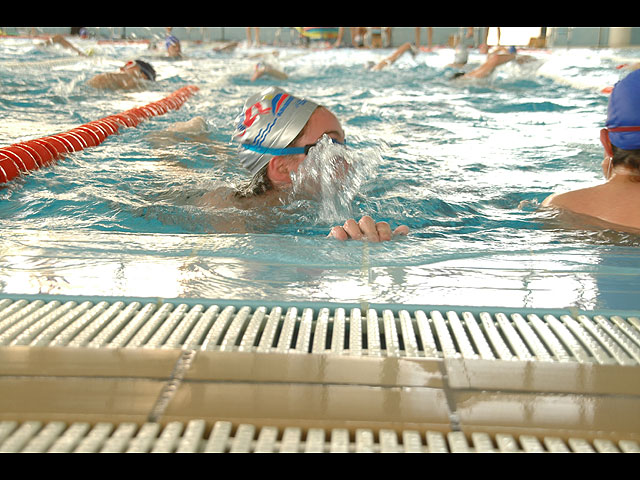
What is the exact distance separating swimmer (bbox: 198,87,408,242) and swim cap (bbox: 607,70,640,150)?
1.11m

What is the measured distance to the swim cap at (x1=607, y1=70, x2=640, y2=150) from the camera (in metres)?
2.21

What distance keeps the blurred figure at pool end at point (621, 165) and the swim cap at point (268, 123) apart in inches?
48.3

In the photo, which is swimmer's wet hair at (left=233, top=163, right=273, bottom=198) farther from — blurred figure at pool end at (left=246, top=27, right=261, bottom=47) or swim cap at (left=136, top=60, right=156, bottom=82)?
blurred figure at pool end at (left=246, top=27, right=261, bottom=47)

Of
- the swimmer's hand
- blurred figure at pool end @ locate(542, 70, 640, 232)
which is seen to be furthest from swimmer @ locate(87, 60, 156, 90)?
blurred figure at pool end @ locate(542, 70, 640, 232)

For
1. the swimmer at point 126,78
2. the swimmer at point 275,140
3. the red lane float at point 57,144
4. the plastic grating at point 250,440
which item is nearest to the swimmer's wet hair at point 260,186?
the swimmer at point 275,140

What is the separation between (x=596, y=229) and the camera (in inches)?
93.4

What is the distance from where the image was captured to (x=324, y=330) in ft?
4.67

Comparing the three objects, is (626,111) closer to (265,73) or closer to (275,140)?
(275,140)

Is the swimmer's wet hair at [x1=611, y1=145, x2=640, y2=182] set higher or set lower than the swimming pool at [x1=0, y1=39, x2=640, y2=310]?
higher

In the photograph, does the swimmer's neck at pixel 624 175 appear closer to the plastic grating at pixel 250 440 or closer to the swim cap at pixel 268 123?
the swim cap at pixel 268 123

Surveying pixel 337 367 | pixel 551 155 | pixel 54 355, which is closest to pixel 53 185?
pixel 54 355

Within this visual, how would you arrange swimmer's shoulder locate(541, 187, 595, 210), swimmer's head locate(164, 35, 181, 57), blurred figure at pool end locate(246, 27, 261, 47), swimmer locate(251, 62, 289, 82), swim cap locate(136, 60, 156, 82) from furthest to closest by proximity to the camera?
blurred figure at pool end locate(246, 27, 261, 47) → swimmer's head locate(164, 35, 181, 57) → swimmer locate(251, 62, 289, 82) → swim cap locate(136, 60, 156, 82) → swimmer's shoulder locate(541, 187, 595, 210)

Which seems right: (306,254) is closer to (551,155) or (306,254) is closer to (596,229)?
(596,229)

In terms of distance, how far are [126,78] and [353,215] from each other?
6.21 m
